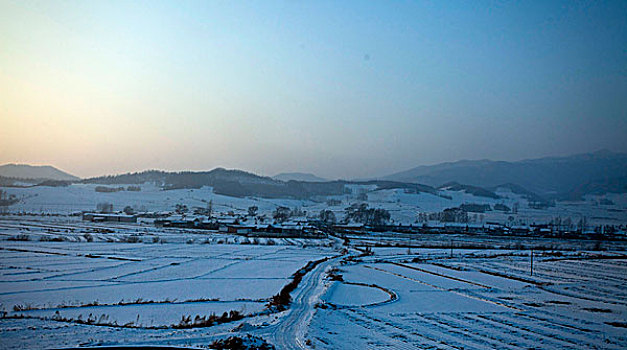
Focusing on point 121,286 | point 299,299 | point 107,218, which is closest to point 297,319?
point 299,299

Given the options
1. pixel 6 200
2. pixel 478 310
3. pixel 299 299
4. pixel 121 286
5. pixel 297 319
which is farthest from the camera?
pixel 6 200

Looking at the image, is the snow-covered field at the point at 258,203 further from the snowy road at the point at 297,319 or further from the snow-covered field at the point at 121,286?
the snowy road at the point at 297,319

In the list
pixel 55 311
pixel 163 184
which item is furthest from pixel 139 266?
pixel 163 184

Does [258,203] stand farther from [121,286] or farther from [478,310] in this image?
[478,310]

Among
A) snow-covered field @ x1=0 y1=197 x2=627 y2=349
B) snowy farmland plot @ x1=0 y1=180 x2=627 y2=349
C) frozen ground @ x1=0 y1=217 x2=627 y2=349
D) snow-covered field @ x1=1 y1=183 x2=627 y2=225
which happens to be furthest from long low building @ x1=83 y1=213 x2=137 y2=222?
frozen ground @ x1=0 y1=217 x2=627 y2=349

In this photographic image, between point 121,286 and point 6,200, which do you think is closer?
point 121,286

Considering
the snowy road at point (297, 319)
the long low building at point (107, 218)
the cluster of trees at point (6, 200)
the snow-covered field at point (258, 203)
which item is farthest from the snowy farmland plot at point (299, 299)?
the snow-covered field at point (258, 203)

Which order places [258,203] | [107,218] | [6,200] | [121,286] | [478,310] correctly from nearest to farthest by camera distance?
[478,310]
[121,286]
[107,218]
[6,200]
[258,203]
